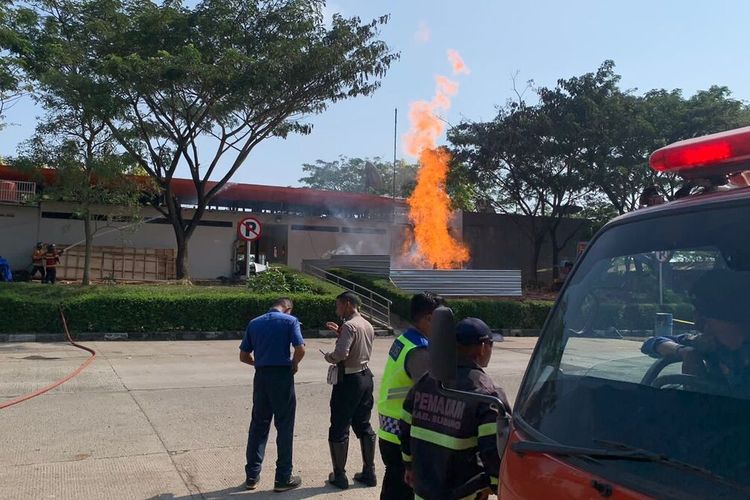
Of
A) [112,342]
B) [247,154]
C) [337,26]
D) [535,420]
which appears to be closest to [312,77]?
[337,26]

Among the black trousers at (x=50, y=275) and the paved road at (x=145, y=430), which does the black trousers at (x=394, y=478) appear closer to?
the paved road at (x=145, y=430)

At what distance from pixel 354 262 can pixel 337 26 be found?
28.2 feet

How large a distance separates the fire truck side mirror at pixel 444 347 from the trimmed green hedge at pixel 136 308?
51.7ft

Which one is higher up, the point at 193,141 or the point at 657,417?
the point at 193,141

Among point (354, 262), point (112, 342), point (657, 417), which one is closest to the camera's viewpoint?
point (657, 417)

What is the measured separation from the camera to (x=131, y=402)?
→ 30.0 ft

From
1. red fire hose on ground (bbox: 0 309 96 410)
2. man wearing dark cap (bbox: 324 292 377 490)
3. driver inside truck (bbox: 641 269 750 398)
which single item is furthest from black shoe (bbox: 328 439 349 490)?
red fire hose on ground (bbox: 0 309 96 410)

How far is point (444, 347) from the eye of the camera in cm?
263

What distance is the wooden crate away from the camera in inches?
1077

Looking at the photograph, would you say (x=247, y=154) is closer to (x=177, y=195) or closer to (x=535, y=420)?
(x=177, y=195)

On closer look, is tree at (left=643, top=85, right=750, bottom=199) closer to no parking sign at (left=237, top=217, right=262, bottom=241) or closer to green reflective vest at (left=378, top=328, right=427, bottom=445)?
no parking sign at (left=237, top=217, right=262, bottom=241)

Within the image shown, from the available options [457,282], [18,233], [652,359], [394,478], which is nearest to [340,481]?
[394,478]

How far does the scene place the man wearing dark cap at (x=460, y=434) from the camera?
2922mm

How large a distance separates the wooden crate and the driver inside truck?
27.0 meters
